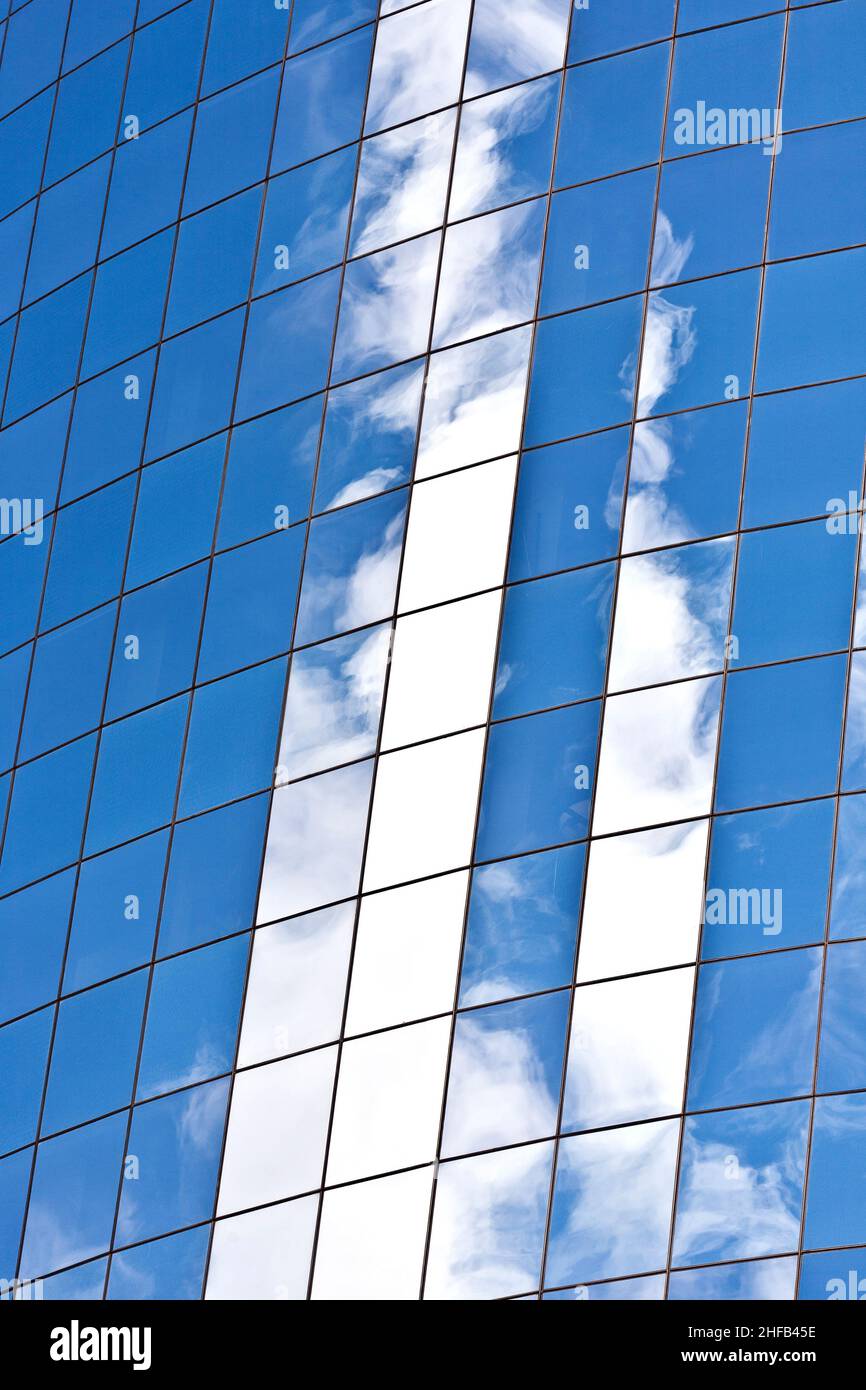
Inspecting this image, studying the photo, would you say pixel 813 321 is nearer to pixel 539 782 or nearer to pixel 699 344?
pixel 699 344

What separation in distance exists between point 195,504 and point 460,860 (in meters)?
8.96

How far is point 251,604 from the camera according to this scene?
34125 mm

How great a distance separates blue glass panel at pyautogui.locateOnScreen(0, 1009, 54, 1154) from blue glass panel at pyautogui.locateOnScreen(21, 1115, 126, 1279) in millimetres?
727

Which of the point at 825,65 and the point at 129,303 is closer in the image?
the point at 825,65

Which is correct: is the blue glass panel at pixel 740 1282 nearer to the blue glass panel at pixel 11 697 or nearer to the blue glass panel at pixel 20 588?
the blue glass panel at pixel 11 697

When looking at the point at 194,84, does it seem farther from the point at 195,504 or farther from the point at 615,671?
the point at 615,671

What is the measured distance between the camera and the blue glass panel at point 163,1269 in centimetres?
2975

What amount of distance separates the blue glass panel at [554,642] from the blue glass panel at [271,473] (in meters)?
4.90

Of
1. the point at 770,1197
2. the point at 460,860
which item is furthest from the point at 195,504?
the point at 770,1197

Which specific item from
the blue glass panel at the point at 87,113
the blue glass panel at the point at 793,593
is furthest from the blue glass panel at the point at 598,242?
the blue glass panel at the point at 87,113

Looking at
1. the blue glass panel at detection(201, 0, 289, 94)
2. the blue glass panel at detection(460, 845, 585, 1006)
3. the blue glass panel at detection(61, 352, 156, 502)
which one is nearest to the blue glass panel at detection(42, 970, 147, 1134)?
the blue glass panel at detection(460, 845, 585, 1006)

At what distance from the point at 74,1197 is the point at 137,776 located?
6996 millimetres

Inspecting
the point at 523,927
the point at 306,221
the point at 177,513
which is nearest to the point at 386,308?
the point at 306,221
